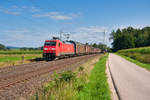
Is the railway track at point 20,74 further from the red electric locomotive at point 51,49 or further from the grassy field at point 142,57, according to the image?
the grassy field at point 142,57

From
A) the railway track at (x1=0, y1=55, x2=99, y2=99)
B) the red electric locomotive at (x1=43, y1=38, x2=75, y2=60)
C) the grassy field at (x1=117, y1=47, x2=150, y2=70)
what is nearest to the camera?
the railway track at (x1=0, y1=55, x2=99, y2=99)

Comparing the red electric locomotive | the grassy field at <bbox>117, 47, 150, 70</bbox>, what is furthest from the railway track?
the grassy field at <bbox>117, 47, 150, 70</bbox>

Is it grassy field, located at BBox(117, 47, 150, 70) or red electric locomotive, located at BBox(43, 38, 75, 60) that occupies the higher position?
red electric locomotive, located at BBox(43, 38, 75, 60)

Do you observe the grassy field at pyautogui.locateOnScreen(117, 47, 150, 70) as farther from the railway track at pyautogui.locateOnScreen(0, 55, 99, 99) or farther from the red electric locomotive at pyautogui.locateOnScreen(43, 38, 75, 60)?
the red electric locomotive at pyautogui.locateOnScreen(43, 38, 75, 60)

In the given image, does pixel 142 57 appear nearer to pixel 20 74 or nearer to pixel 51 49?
pixel 51 49

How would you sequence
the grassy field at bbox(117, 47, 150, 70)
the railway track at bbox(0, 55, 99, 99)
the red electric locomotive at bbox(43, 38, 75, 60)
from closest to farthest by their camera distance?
1. the railway track at bbox(0, 55, 99, 99)
2. the grassy field at bbox(117, 47, 150, 70)
3. the red electric locomotive at bbox(43, 38, 75, 60)

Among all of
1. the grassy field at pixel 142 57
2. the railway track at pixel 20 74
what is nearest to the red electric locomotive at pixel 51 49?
the railway track at pixel 20 74

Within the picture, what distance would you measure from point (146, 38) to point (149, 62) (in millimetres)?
61897

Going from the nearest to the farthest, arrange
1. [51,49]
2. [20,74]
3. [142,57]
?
[20,74]
[51,49]
[142,57]

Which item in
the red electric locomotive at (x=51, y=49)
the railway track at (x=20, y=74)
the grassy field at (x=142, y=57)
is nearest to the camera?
the railway track at (x=20, y=74)

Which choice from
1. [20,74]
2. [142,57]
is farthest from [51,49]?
[142,57]

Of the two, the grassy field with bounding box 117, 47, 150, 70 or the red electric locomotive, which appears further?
the red electric locomotive

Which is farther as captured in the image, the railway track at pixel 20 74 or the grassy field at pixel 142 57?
the grassy field at pixel 142 57

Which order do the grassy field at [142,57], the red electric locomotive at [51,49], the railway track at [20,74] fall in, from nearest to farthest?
the railway track at [20,74] → the grassy field at [142,57] → the red electric locomotive at [51,49]
